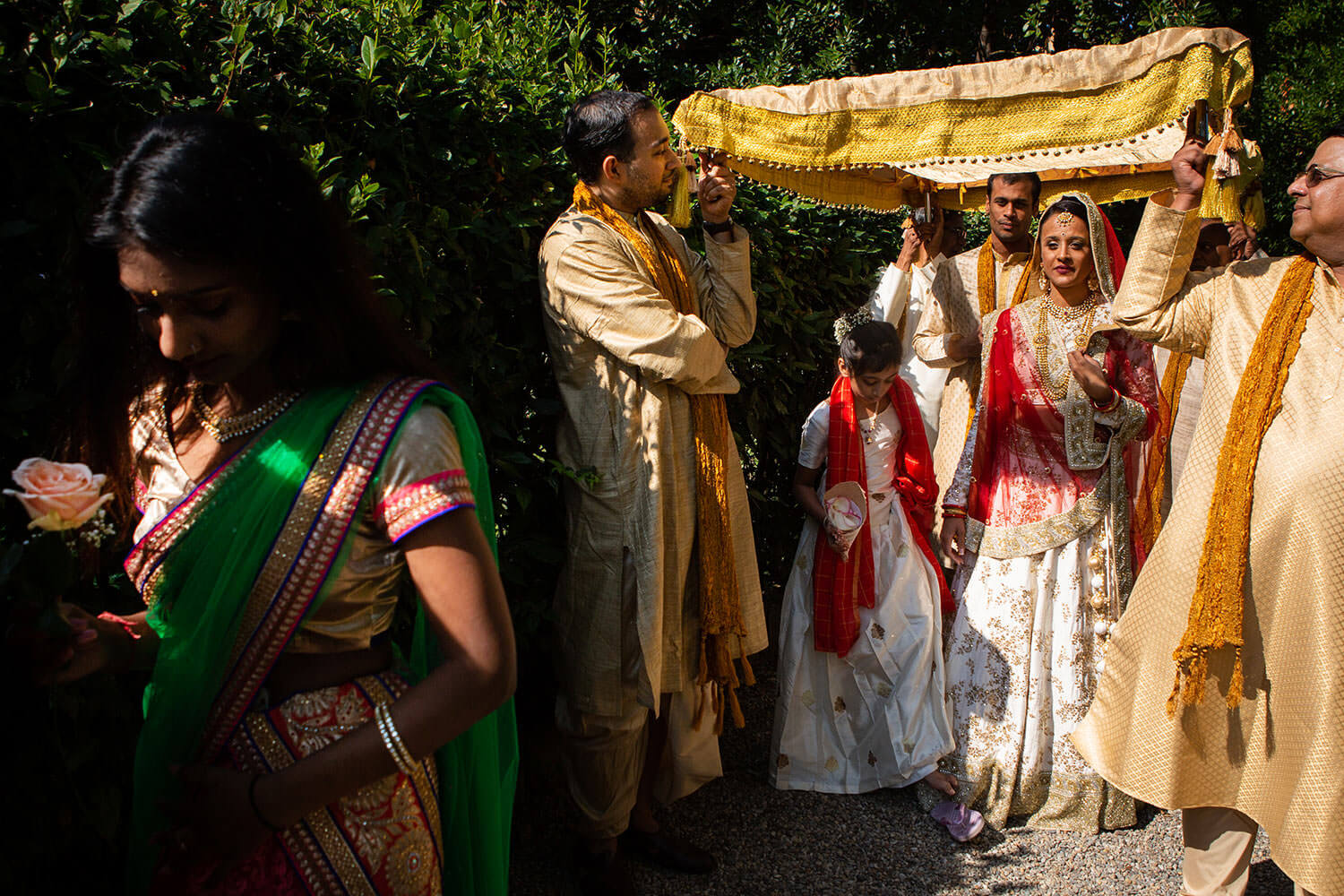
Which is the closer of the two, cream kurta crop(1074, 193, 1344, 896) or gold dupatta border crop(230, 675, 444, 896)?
gold dupatta border crop(230, 675, 444, 896)

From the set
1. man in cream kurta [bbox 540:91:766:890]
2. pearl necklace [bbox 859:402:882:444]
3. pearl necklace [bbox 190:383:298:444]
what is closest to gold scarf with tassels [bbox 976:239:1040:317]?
pearl necklace [bbox 859:402:882:444]

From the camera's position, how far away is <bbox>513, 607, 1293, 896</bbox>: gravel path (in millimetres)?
3258

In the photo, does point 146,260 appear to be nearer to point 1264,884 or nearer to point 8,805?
point 8,805

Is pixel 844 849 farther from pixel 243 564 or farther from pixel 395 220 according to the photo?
pixel 243 564

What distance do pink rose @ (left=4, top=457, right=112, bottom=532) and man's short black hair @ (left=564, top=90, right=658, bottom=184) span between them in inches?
80.2

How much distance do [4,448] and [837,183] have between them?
3305mm

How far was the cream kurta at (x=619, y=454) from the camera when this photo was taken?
9.46 feet

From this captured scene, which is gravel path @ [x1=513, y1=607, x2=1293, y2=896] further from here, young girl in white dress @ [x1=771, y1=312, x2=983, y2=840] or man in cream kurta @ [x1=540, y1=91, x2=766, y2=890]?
man in cream kurta @ [x1=540, y1=91, x2=766, y2=890]

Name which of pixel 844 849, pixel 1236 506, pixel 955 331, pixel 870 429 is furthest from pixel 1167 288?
pixel 844 849

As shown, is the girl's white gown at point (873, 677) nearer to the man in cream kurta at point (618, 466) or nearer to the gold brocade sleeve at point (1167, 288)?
the man in cream kurta at point (618, 466)

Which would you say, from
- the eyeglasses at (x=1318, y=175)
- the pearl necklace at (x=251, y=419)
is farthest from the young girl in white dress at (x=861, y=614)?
the pearl necklace at (x=251, y=419)

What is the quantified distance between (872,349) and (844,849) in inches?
74.2

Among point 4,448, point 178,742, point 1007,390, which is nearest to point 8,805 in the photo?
point 178,742

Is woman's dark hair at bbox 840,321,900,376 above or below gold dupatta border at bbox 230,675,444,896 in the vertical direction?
above
